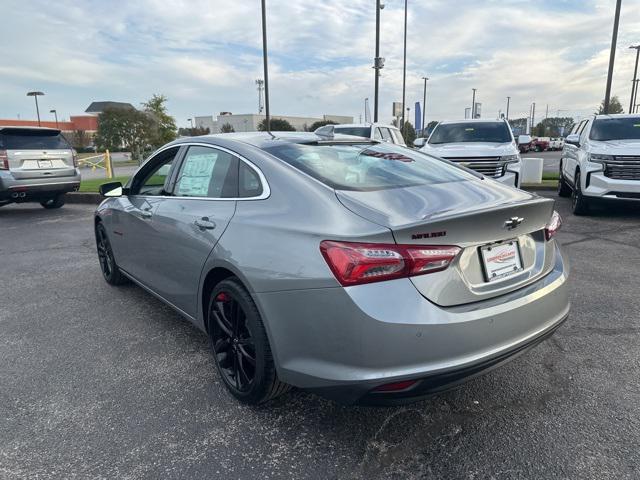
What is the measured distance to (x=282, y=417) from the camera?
106 inches

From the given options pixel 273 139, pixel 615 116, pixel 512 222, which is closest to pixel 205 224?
pixel 273 139

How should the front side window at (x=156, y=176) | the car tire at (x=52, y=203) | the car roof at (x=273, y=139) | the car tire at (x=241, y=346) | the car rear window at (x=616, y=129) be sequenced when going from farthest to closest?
the car tire at (x=52, y=203)
the car rear window at (x=616, y=129)
the front side window at (x=156, y=176)
the car roof at (x=273, y=139)
the car tire at (x=241, y=346)

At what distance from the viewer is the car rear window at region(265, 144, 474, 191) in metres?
2.65

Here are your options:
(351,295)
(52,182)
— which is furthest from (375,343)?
(52,182)

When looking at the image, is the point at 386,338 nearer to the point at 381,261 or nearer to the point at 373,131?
the point at 381,261

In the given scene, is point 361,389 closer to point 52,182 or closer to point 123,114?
point 52,182

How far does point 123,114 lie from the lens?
1142 inches

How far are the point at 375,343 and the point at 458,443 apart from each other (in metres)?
0.82

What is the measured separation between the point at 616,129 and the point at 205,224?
854 cm

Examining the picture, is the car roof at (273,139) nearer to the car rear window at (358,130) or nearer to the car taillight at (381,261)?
the car taillight at (381,261)

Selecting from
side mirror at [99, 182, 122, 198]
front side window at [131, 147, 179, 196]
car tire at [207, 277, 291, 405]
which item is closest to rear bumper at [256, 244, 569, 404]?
car tire at [207, 277, 291, 405]

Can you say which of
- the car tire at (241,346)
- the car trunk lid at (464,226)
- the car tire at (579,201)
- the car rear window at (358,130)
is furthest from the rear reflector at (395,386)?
the car rear window at (358,130)

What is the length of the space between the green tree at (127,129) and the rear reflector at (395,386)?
29.2 metres

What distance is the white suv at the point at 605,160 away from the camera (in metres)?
7.59
